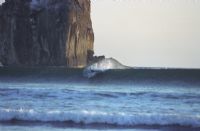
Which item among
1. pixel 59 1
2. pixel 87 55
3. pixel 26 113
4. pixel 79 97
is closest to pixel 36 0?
pixel 59 1

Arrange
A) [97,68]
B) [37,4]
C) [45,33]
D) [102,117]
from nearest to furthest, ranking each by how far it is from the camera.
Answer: [102,117], [97,68], [45,33], [37,4]

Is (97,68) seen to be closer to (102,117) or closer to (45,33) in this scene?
(45,33)

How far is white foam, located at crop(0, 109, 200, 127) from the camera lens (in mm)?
21781

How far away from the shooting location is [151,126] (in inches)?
Result: 845

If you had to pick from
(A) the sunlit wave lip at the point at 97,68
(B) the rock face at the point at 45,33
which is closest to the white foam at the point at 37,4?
(B) the rock face at the point at 45,33

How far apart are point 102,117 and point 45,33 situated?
328 ft

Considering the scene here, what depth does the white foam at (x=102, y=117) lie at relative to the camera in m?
21.8

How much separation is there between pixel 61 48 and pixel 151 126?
94.3 metres

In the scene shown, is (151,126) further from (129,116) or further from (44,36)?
(44,36)

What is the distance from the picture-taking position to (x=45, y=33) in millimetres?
121125

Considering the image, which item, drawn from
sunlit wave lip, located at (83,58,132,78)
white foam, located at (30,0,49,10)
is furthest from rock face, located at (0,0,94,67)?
sunlit wave lip, located at (83,58,132,78)

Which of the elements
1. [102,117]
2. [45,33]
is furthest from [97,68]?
[102,117]

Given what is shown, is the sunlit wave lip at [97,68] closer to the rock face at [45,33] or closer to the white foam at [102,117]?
the rock face at [45,33]

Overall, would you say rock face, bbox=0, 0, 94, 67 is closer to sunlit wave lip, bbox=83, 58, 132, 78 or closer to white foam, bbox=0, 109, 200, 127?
sunlit wave lip, bbox=83, 58, 132, 78
